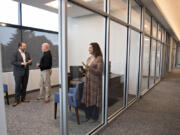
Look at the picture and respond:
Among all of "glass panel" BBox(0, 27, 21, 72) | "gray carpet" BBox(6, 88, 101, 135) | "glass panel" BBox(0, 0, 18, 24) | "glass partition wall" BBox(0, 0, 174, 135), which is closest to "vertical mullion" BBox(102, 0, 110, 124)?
"glass partition wall" BBox(0, 0, 174, 135)

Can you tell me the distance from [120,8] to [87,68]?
1.73 metres

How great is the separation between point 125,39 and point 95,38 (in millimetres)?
1293

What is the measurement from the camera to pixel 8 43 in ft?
13.9

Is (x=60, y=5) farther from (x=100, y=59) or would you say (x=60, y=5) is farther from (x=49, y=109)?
(x=49, y=109)

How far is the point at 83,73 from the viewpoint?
7.22 ft

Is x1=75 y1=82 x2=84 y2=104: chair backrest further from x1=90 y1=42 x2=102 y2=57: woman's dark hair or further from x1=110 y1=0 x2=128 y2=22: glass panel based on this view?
x1=110 y1=0 x2=128 y2=22: glass panel

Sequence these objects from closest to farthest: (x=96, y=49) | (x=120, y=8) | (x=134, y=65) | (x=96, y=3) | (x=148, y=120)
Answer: (x=96, y=3) < (x=96, y=49) < (x=148, y=120) < (x=120, y=8) < (x=134, y=65)

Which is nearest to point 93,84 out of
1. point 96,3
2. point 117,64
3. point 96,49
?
point 96,49

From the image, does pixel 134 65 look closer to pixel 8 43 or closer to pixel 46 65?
pixel 46 65

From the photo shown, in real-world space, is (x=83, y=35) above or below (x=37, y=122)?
above

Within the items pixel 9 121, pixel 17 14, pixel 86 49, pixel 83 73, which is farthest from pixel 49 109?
pixel 17 14

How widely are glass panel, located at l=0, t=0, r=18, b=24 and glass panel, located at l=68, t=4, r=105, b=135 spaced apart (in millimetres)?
2871

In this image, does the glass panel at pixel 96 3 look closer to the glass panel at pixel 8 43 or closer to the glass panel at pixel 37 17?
the glass panel at pixel 37 17

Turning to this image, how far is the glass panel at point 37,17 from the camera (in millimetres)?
4387
